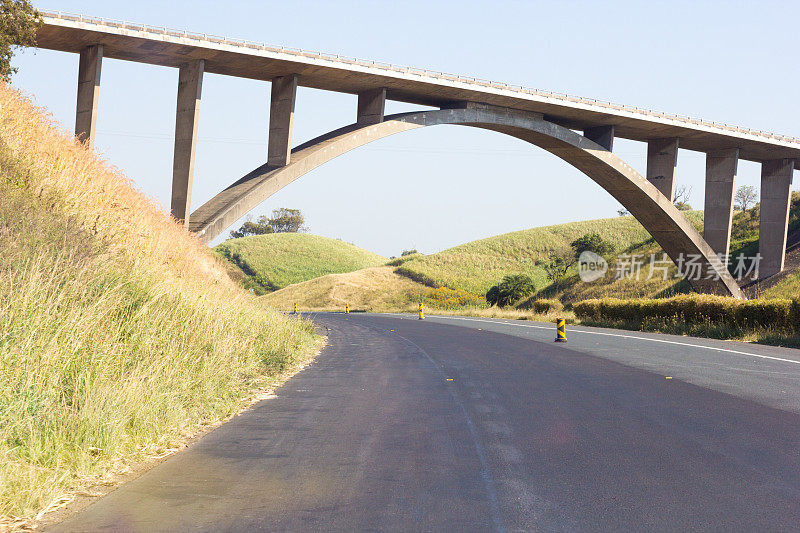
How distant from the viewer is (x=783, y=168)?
48.8 m

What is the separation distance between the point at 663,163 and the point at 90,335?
4217 centimetres

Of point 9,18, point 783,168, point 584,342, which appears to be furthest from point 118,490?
point 783,168

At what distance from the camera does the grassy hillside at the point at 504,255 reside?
98000 mm

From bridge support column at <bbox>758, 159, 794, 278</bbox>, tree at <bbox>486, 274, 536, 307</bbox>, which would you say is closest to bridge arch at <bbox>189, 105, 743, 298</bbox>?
bridge support column at <bbox>758, 159, 794, 278</bbox>

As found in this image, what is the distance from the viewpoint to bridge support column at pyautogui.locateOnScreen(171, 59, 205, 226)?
1079 inches

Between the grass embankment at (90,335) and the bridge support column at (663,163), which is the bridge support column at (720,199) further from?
the grass embankment at (90,335)

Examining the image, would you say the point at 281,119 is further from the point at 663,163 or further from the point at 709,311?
the point at 663,163

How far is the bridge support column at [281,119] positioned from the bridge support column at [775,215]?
110 feet

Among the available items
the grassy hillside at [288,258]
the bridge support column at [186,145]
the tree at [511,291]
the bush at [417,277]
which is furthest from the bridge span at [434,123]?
the grassy hillside at [288,258]

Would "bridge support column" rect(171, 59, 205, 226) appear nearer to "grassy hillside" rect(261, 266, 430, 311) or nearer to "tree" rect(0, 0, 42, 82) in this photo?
"tree" rect(0, 0, 42, 82)

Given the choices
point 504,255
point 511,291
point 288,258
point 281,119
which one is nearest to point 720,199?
point 511,291

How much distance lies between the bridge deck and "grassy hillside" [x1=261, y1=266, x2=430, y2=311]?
142ft

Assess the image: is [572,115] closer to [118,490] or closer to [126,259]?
[126,259]

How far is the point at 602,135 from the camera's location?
42562 mm
